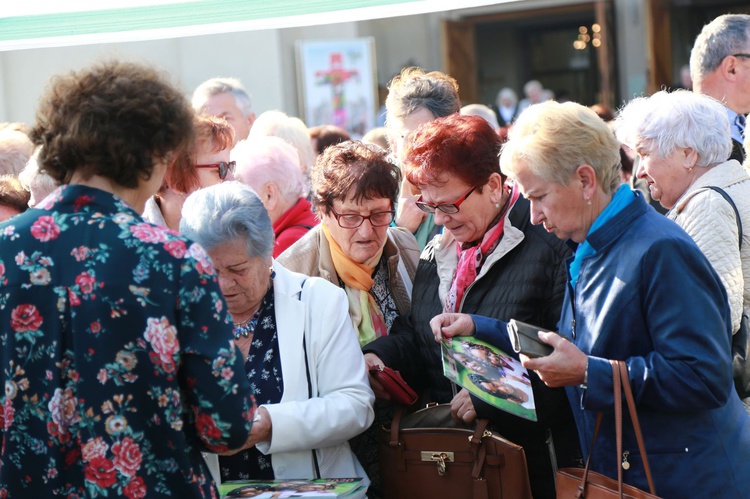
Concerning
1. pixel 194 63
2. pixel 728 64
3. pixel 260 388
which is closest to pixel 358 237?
pixel 260 388

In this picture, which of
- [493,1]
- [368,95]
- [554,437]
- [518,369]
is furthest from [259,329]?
[368,95]

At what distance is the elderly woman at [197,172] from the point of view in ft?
12.5

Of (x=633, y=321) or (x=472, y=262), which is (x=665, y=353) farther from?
(x=472, y=262)

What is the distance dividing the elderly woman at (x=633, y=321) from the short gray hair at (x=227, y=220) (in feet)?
2.68

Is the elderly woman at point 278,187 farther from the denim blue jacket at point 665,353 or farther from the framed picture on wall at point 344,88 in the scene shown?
the framed picture on wall at point 344,88

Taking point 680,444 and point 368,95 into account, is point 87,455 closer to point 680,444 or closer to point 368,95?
point 680,444

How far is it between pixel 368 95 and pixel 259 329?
10589 millimetres

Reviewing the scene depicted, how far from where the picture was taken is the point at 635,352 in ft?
8.39

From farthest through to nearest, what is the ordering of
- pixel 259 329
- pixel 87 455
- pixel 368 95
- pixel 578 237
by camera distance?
pixel 368 95 → pixel 259 329 → pixel 578 237 → pixel 87 455

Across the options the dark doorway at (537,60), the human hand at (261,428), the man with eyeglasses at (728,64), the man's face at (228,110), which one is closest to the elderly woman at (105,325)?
the human hand at (261,428)

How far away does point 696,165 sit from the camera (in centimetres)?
332

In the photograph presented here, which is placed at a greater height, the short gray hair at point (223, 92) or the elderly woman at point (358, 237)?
the short gray hair at point (223, 92)

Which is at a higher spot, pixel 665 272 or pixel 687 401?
pixel 665 272

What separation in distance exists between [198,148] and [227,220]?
1.25 metres
